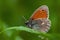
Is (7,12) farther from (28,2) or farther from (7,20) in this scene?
(28,2)

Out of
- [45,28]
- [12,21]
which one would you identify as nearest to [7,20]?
[12,21]

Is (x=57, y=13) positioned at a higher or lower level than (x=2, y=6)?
lower

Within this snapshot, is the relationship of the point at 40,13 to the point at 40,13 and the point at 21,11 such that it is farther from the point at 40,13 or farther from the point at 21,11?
the point at 21,11

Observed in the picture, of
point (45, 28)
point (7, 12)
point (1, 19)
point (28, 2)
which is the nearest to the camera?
point (45, 28)

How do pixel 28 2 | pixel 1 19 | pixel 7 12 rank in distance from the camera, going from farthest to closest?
pixel 28 2
pixel 7 12
pixel 1 19

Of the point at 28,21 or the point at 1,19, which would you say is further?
the point at 1,19

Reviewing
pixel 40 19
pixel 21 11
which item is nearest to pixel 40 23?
pixel 40 19

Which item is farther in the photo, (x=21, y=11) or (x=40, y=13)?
(x=21, y=11)
